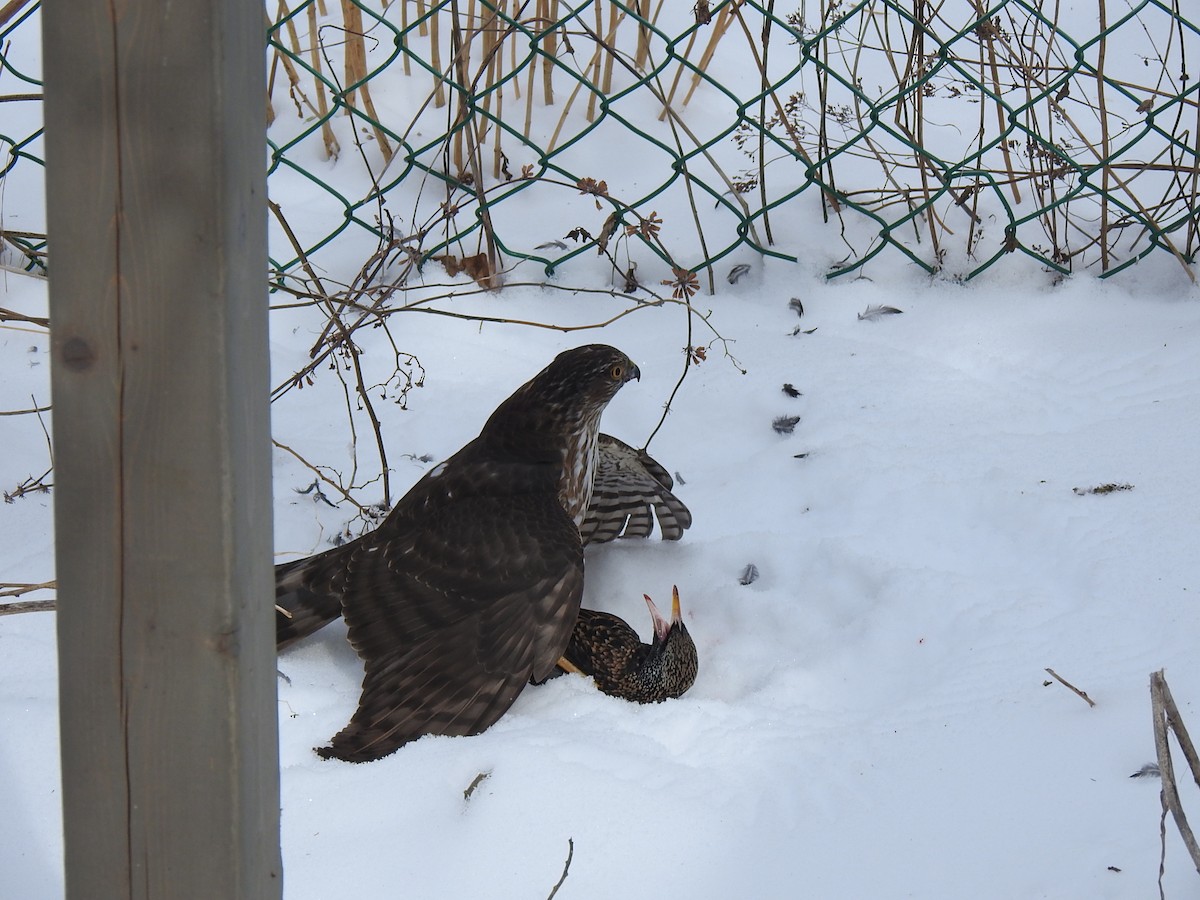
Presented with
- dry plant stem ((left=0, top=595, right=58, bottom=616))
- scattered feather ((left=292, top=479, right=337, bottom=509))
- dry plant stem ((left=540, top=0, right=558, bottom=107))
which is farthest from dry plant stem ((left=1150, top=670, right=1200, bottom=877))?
dry plant stem ((left=540, top=0, right=558, bottom=107))

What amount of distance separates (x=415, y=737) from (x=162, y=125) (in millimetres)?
1716

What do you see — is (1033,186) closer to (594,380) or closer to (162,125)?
(594,380)

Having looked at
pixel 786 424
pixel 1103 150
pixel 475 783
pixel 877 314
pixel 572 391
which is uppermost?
pixel 1103 150

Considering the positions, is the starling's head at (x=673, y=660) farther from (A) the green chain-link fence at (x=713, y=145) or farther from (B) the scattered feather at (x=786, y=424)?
(A) the green chain-link fence at (x=713, y=145)

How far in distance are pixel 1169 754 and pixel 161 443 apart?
1.34 metres

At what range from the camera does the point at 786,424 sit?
150 inches

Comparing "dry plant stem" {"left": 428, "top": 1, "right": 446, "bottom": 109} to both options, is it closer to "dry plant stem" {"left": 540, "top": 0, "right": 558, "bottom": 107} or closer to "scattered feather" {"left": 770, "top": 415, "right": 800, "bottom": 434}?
"dry plant stem" {"left": 540, "top": 0, "right": 558, "bottom": 107}

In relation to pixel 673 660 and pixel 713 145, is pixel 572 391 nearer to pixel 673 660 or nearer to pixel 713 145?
pixel 673 660

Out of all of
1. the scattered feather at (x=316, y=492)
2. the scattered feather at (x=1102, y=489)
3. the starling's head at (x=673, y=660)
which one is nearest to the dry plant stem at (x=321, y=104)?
the scattered feather at (x=316, y=492)

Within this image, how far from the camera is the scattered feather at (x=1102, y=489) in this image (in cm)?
333

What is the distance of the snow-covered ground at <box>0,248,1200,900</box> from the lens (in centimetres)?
216

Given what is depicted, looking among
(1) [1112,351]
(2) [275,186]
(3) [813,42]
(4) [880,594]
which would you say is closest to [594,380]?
(4) [880,594]

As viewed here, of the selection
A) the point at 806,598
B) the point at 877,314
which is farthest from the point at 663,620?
the point at 877,314

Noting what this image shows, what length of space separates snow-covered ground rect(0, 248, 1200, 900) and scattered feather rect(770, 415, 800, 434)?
3 cm
